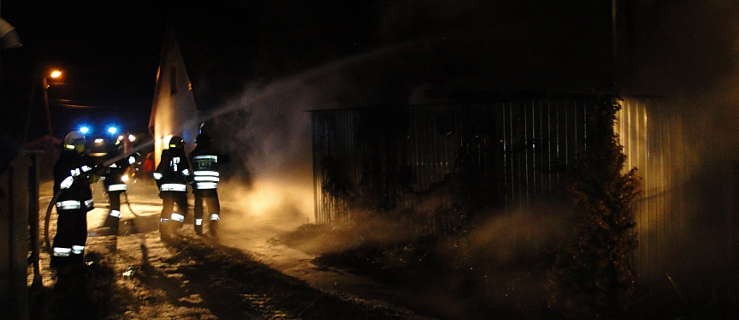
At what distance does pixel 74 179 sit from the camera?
23.6 ft

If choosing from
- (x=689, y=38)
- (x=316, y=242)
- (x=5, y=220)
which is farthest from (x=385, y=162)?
(x=5, y=220)

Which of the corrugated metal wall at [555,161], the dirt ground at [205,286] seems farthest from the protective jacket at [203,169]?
the corrugated metal wall at [555,161]

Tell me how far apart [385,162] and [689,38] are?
4376 millimetres

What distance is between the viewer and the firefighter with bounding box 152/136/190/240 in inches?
365

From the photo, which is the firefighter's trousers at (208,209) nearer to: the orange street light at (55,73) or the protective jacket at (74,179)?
the protective jacket at (74,179)

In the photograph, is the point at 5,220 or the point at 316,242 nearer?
the point at 5,220

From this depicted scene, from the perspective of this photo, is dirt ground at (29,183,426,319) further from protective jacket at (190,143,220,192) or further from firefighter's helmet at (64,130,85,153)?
firefighter's helmet at (64,130,85,153)

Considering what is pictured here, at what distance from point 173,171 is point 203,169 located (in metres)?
0.47

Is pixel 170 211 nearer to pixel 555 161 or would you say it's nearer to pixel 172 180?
pixel 172 180

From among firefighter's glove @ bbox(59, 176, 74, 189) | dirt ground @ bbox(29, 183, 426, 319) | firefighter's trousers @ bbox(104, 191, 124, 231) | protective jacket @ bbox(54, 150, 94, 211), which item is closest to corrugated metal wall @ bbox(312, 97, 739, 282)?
dirt ground @ bbox(29, 183, 426, 319)

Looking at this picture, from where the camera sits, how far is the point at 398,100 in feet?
34.0

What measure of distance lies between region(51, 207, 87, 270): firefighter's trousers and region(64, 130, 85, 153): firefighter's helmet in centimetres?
77

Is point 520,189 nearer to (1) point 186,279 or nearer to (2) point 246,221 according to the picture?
(1) point 186,279

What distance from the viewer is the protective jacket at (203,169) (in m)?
9.27
